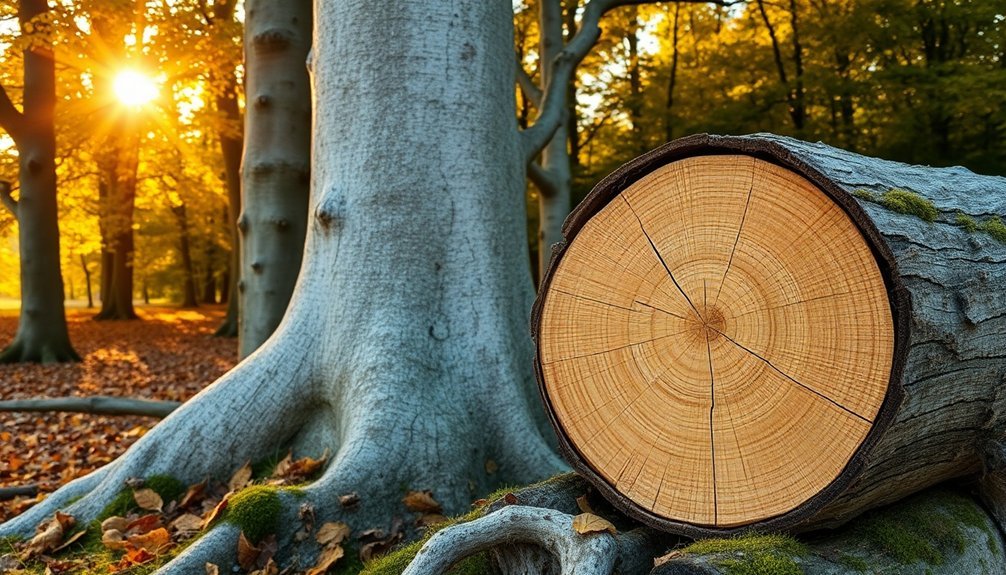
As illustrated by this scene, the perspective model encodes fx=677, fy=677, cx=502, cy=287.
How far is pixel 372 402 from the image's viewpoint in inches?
122

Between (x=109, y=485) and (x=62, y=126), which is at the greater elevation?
(x=62, y=126)

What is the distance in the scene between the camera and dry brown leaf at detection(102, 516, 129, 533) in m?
3.07

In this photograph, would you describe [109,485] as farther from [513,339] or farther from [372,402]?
[513,339]

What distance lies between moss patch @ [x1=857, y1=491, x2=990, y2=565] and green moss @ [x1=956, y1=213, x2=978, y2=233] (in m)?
0.92

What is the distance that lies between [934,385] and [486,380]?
6.38ft

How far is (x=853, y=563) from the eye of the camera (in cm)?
183

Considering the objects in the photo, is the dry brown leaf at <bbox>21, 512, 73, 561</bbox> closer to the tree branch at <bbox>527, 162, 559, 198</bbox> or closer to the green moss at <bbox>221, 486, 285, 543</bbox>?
the green moss at <bbox>221, 486, 285, 543</bbox>

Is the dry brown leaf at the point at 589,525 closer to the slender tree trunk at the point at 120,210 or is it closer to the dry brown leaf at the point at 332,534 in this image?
the dry brown leaf at the point at 332,534

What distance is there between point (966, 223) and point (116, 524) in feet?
11.7

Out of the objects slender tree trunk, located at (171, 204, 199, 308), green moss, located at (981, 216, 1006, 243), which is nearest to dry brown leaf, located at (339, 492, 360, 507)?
green moss, located at (981, 216, 1006, 243)

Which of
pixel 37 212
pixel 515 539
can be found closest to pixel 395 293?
pixel 515 539

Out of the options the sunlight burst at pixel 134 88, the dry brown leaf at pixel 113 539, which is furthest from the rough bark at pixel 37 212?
the dry brown leaf at pixel 113 539

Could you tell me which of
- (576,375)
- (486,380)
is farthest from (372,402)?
(576,375)

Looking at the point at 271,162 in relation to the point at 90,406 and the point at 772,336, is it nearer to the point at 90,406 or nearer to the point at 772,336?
the point at 90,406
